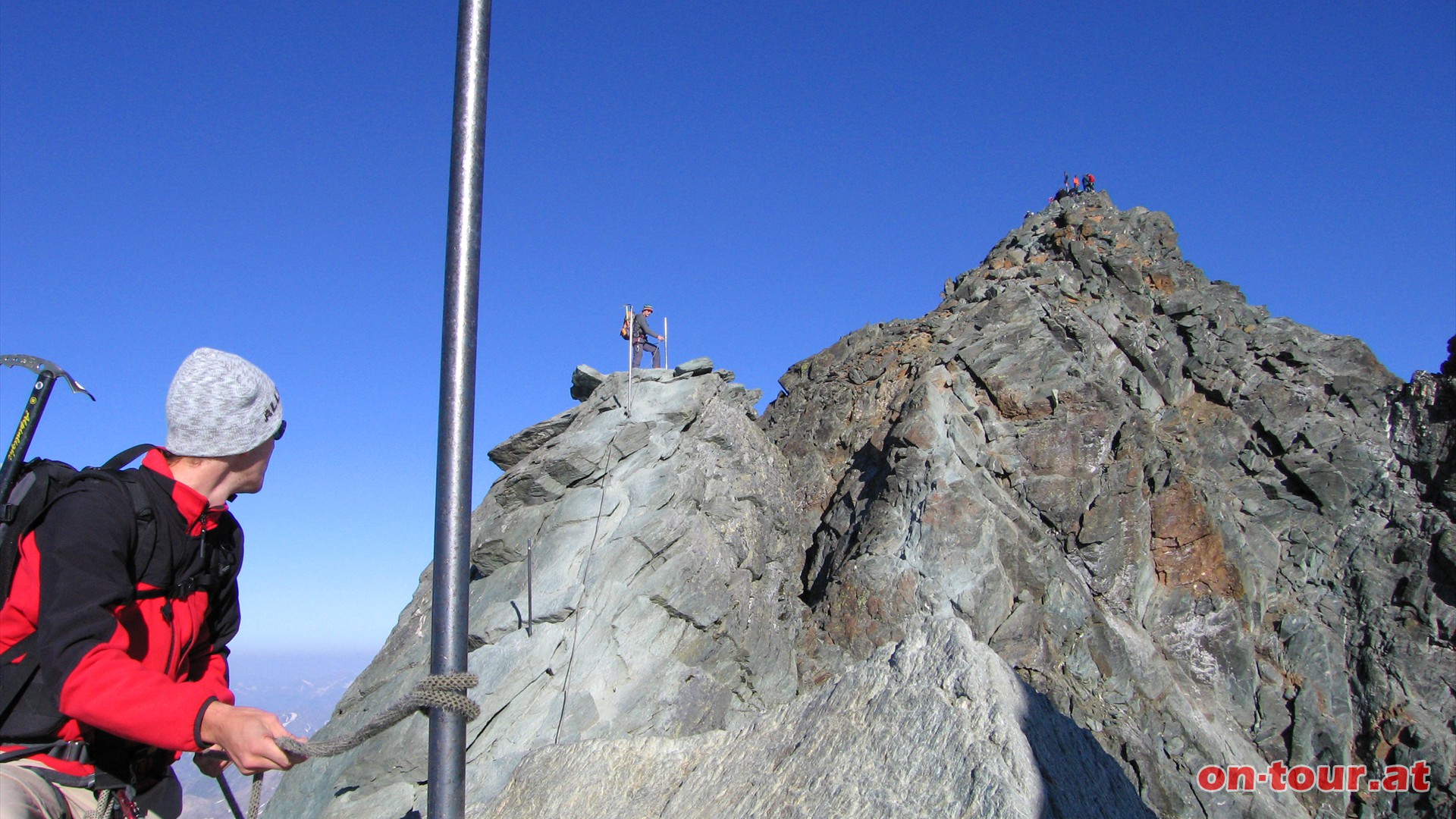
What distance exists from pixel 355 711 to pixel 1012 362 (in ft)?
53.2

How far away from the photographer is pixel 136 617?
2.80 meters

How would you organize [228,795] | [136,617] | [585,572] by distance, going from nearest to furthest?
[136,617] → [228,795] → [585,572]

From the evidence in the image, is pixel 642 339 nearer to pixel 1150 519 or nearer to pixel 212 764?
pixel 1150 519

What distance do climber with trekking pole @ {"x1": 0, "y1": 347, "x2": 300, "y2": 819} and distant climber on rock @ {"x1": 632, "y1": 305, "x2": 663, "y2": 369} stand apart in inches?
625

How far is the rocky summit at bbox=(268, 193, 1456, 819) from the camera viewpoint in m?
8.09

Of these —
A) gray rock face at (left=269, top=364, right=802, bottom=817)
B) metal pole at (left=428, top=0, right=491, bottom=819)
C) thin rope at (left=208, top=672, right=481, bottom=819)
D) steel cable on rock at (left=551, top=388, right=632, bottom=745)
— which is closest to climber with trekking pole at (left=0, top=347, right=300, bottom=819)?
thin rope at (left=208, top=672, right=481, bottom=819)

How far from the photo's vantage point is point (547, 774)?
9.24 metres

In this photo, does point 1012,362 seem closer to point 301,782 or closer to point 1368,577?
point 1368,577

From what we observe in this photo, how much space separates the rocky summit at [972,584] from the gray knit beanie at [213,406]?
17.4 ft

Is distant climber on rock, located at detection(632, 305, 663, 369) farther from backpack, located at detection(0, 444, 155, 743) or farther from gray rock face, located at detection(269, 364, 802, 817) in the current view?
backpack, located at detection(0, 444, 155, 743)

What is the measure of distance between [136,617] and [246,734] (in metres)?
0.66

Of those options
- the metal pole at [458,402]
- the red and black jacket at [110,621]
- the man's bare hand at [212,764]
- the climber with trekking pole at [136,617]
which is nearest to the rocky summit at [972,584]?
the metal pole at [458,402]

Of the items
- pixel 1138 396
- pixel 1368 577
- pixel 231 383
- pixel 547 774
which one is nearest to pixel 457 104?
pixel 231 383
